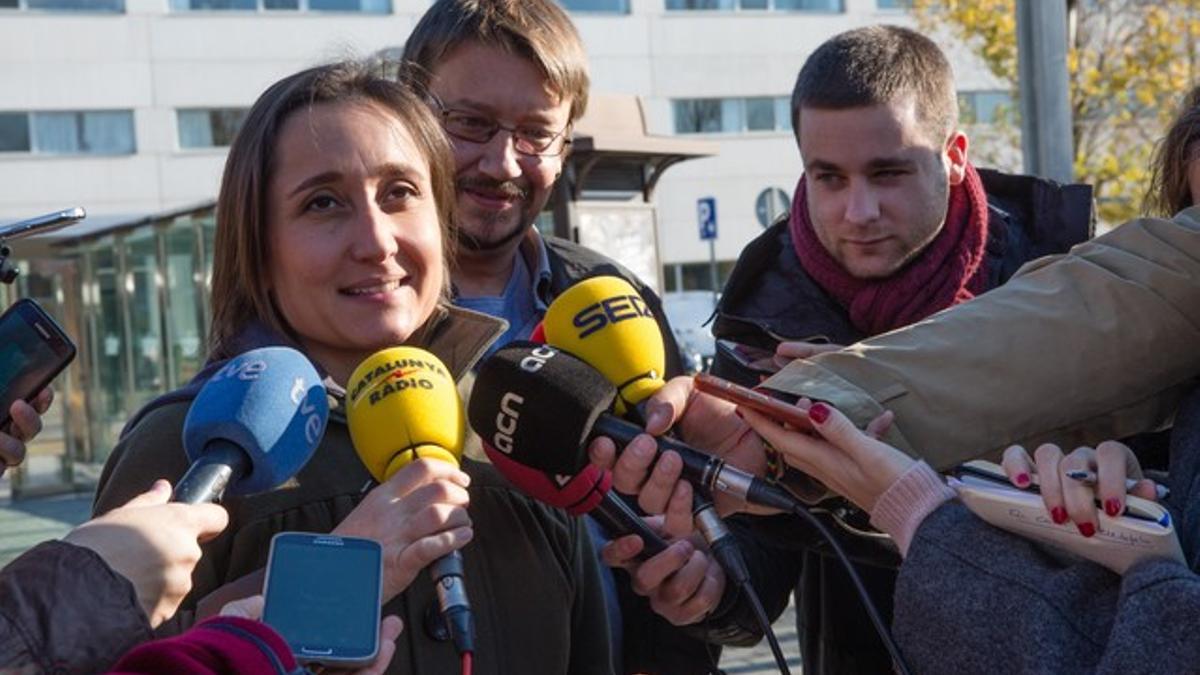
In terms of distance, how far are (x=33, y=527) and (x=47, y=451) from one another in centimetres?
517

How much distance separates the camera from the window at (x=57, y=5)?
2628 centimetres

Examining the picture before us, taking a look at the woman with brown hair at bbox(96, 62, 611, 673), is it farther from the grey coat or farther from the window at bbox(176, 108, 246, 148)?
the window at bbox(176, 108, 246, 148)

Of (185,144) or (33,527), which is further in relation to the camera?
(185,144)

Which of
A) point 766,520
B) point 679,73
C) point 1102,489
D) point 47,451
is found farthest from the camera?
point 679,73

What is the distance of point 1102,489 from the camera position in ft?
5.60

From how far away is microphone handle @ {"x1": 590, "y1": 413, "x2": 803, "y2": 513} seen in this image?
194 centimetres

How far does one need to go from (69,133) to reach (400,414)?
2659 cm

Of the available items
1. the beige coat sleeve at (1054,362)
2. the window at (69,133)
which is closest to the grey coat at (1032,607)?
the beige coat sleeve at (1054,362)

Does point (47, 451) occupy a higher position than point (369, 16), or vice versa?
point (369, 16)

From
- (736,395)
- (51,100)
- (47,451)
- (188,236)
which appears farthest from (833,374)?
(51,100)

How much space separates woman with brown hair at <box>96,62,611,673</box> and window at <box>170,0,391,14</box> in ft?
85.8

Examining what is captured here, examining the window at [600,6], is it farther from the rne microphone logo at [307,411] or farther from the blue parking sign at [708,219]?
the rne microphone logo at [307,411]

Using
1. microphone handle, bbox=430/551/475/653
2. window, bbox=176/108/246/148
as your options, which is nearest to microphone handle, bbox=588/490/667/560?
microphone handle, bbox=430/551/475/653

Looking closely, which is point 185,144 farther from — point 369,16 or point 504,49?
point 504,49
